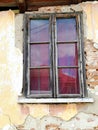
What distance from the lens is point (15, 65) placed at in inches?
202

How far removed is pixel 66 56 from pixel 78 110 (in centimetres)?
101

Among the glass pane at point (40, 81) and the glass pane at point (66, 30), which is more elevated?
the glass pane at point (66, 30)

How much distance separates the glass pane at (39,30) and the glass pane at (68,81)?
2.31ft

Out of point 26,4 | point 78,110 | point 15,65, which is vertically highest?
point 26,4

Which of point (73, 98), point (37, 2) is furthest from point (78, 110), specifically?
point (37, 2)

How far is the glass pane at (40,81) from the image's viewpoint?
5.05m

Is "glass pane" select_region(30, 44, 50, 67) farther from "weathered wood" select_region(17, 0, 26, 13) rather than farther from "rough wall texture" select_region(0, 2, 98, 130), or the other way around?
"weathered wood" select_region(17, 0, 26, 13)

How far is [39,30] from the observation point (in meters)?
5.36

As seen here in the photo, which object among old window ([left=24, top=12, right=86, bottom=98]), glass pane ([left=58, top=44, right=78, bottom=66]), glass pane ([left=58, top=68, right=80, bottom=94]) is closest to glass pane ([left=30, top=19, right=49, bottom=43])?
old window ([left=24, top=12, right=86, bottom=98])

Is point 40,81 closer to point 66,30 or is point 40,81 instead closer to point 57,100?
point 57,100

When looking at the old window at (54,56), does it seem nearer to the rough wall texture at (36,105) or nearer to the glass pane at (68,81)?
the glass pane at (68,81)

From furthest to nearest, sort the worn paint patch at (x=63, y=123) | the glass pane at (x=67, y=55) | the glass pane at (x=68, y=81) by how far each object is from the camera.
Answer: the glass pane at (x=67, y=55) < the glass pane at (x=68, y=81) < the worn paint patch at (x=63, y=123)

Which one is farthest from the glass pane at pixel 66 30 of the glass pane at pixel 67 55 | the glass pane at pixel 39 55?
the glass pane at pixel 39 55

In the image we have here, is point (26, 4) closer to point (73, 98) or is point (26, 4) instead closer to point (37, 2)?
point (37, 2)
